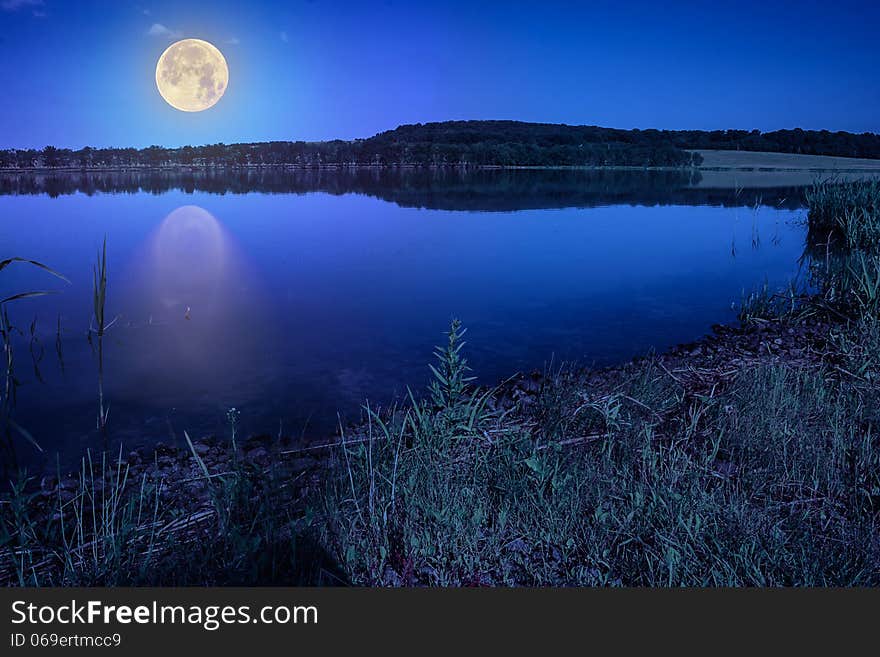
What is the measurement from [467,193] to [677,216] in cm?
1237

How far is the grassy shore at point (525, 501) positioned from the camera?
265 centimetres

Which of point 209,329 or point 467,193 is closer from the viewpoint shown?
point 209,329

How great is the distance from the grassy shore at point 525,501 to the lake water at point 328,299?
1.25 meters

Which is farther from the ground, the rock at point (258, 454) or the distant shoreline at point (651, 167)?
the distant shoreline at point (651, 167)

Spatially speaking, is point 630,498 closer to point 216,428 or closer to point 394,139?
point 216,428

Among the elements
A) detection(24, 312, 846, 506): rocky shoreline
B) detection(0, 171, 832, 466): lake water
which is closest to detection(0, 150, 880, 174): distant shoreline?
detection(0, 171, 832, 466): lake water

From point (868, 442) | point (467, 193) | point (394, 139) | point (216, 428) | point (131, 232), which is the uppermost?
point (394, 139)

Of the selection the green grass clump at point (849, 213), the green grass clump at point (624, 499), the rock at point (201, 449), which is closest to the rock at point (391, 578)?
the green grass clump at point (624, 499)

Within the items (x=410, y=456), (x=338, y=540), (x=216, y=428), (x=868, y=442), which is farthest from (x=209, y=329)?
(x=868, y=442)

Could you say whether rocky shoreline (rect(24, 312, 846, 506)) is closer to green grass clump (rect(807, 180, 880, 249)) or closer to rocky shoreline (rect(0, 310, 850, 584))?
rocky shoreline (rect(0, 310, 850, 584))

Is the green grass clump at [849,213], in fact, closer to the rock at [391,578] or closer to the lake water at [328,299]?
the lake water at [328,299]

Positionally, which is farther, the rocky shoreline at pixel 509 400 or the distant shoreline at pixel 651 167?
the distant shoreline at pixel 651 167

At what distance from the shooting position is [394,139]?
309ft

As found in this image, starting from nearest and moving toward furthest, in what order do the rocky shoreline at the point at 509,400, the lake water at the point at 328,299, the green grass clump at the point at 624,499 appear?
1. the green grass clump at the point at 624,499
2. the rocky shoreline at the point at 509,400
3. the lake water at the point at 328,299
